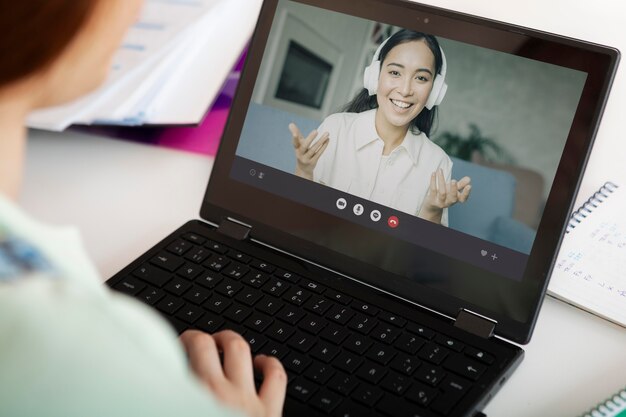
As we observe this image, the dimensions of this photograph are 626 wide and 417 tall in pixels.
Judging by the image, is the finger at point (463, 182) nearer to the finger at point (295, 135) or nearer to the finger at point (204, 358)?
the finger at point (295, 135)

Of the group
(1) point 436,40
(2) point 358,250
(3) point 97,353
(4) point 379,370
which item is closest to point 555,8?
(1) point 436,40

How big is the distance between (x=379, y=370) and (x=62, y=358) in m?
0.34

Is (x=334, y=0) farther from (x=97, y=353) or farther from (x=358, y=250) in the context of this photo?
(x=97, y=353)

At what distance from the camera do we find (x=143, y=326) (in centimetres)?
38

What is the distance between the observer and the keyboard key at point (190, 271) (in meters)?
0.76

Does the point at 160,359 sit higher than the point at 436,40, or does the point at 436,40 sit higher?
the point at 436,40

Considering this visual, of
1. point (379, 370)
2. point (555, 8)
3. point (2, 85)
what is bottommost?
point (379, 370)

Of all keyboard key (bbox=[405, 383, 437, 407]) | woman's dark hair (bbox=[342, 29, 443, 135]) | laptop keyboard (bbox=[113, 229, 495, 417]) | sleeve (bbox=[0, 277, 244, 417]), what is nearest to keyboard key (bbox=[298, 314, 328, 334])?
laptop keyboard (bbox=[113, 229, 495, 417])

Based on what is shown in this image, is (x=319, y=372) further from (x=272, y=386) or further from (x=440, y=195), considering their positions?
(x=440, y=195)

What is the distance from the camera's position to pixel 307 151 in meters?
0.81

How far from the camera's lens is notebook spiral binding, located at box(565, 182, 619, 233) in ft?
2.61

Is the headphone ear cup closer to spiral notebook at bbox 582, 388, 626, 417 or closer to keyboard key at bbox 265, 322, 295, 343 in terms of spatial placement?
keyboard key at bbox 265, 322, 295, 343

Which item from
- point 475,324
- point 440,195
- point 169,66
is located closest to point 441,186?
point 440,195

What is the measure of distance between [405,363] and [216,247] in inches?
9.6
